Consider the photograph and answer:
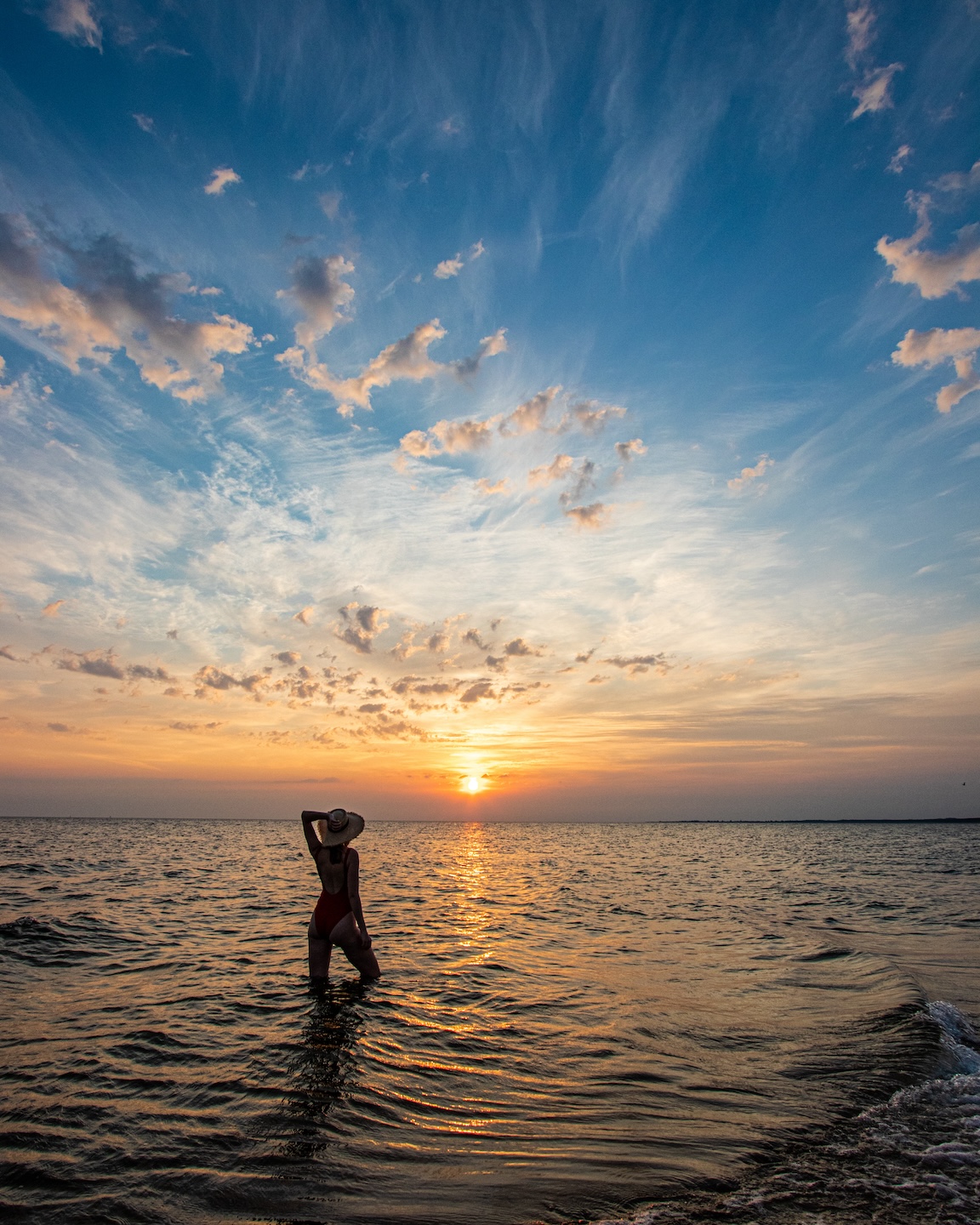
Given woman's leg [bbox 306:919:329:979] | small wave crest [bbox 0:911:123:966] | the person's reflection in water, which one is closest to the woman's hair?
woman's leg [bbox 306:919:329:979]

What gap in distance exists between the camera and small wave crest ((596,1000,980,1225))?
5188 mm

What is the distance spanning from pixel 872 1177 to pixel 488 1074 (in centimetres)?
454

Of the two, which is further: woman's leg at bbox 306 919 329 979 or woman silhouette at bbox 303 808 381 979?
woman's leg at bbox 306 919 329 979

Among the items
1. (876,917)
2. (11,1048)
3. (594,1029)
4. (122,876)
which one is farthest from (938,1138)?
(122,876)

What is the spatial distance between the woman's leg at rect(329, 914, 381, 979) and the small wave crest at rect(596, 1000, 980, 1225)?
299 inches

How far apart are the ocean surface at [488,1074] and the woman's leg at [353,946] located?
0.40 m

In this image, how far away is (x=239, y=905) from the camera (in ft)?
79.4

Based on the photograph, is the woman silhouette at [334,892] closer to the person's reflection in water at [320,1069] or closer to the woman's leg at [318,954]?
the woman's leg at [318,954]

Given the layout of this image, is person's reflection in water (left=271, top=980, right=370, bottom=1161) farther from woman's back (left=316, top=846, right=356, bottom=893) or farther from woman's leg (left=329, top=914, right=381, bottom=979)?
woman's back (left=316, top=846, right=356, bottom=893)

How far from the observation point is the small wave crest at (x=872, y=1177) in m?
5.19

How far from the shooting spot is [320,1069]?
845 centimetres

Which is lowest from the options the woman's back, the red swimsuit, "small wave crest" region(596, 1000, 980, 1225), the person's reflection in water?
"small wave crest" region(596, 1000, 980, 1225)

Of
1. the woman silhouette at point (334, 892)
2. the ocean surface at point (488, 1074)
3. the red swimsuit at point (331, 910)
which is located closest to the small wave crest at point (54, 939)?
the ocean surface at point (488, 1074)

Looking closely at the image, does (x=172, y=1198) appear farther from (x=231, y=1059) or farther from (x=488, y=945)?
(x=488, y=945)
